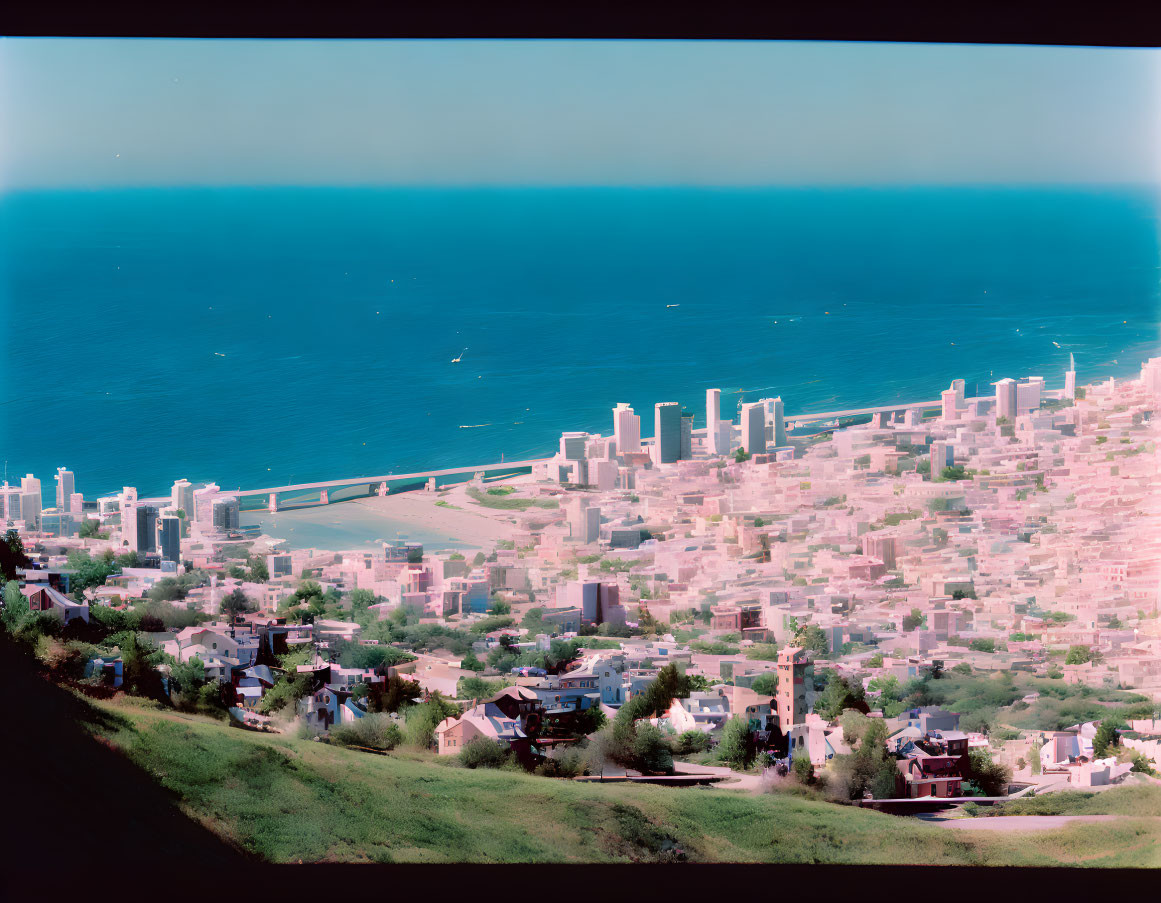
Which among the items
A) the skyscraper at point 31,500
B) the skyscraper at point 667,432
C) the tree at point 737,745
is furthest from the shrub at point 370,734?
the skyscraper at point 667,432

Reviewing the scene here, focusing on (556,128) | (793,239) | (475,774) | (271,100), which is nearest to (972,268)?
(793,239)

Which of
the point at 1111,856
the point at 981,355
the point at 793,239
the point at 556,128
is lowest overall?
the point at 1111,856

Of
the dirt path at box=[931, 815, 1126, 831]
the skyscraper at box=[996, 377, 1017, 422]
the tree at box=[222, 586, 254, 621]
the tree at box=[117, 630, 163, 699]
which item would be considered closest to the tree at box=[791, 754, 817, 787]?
the dirt path at box=[931, 815, 1126, 831]

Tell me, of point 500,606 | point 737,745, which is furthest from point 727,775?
point 500,606

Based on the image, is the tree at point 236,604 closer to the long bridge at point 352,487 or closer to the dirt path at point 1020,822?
the long bridge at point 352,487

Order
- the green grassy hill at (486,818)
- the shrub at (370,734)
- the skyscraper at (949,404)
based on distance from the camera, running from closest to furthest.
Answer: the green grassy hill at (486,818), the shrub at (370,734), the skyscraper at (949,404)

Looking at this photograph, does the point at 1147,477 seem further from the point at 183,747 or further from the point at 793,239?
the point at 183,747
